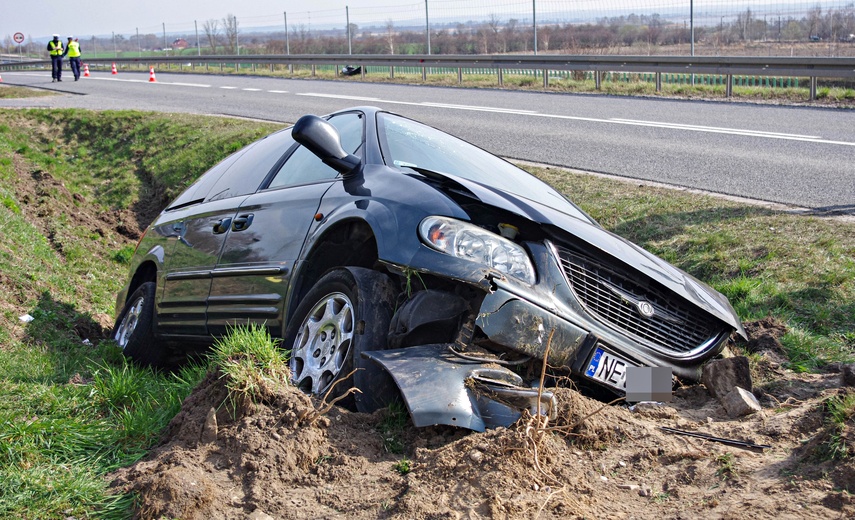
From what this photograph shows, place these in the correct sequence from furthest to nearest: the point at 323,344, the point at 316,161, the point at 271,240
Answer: the point at 316,161 < the point at 271,240 < the point at 323,344

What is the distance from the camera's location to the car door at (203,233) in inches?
204

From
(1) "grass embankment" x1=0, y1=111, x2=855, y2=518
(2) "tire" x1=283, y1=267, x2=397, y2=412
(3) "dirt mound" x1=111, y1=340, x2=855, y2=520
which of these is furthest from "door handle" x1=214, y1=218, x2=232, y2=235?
(3) "dirt mound" x1=111, y1=340, x2=855, y2=520

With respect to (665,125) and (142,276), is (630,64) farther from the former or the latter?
(142,276)

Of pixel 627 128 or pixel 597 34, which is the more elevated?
pixel 597 34

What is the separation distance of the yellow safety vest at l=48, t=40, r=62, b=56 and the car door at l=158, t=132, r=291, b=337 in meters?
28.4

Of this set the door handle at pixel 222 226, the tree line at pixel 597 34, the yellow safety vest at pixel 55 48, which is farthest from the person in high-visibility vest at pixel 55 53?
the door handle at pixel 222 226

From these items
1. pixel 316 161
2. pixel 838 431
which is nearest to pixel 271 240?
pixel 316 161

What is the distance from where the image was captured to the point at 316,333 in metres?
3.89

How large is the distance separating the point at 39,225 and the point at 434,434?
8193 millimetres

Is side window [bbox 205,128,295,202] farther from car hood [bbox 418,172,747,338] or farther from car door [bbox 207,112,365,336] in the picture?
car hood [bbox 418,172,747,338]

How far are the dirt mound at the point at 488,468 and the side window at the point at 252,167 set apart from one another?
6.60ft

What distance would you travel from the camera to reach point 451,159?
493 cm

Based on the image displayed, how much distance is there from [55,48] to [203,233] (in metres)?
29.2

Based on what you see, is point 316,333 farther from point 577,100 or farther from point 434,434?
point 577,100
